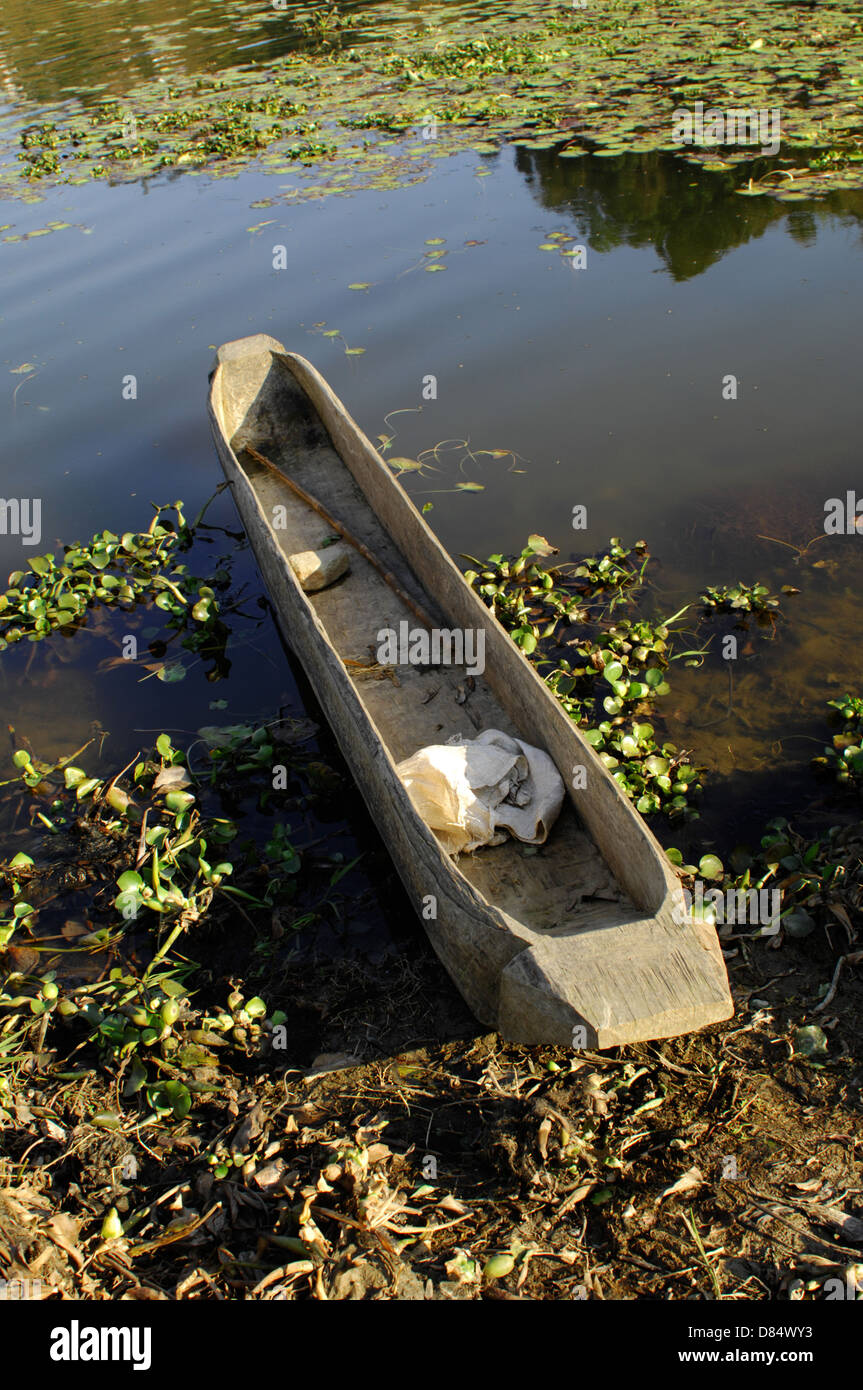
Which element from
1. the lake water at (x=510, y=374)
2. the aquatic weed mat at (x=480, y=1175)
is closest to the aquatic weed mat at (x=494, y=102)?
the lake water at (x=510, y=374)

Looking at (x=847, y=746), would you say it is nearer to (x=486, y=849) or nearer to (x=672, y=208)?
(x=486, y=849)

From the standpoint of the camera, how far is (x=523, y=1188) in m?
2.54

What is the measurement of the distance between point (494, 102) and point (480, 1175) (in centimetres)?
1318

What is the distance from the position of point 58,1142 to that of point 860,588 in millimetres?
4413

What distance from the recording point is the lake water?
493 cm

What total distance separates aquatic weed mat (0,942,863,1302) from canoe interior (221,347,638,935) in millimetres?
543

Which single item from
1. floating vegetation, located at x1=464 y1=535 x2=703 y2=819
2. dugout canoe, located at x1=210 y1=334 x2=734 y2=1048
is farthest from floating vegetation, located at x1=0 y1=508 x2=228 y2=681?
floating vegetation, located at x1=464 y1=535 x2=703 y2=819

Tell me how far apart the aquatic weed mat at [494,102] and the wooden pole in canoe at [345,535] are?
5.91 meters

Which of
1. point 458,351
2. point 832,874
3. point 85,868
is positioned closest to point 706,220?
point 458,351

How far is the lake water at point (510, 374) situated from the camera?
16.2 feet

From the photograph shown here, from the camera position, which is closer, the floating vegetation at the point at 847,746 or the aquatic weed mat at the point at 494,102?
the floating vegetation at the point at 847,746

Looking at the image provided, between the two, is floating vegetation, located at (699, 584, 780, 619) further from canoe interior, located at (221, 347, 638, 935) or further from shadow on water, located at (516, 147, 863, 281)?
shadow on water, located at (516, 147, 863, 281)

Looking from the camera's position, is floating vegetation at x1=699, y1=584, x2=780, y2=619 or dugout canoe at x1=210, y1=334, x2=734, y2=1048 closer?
dugout canoe at x1=210, y1=334, x2=734, y2=1048

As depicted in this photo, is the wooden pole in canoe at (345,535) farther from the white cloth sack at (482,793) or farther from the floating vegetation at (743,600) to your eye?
the floating vegetation at (743,600)
